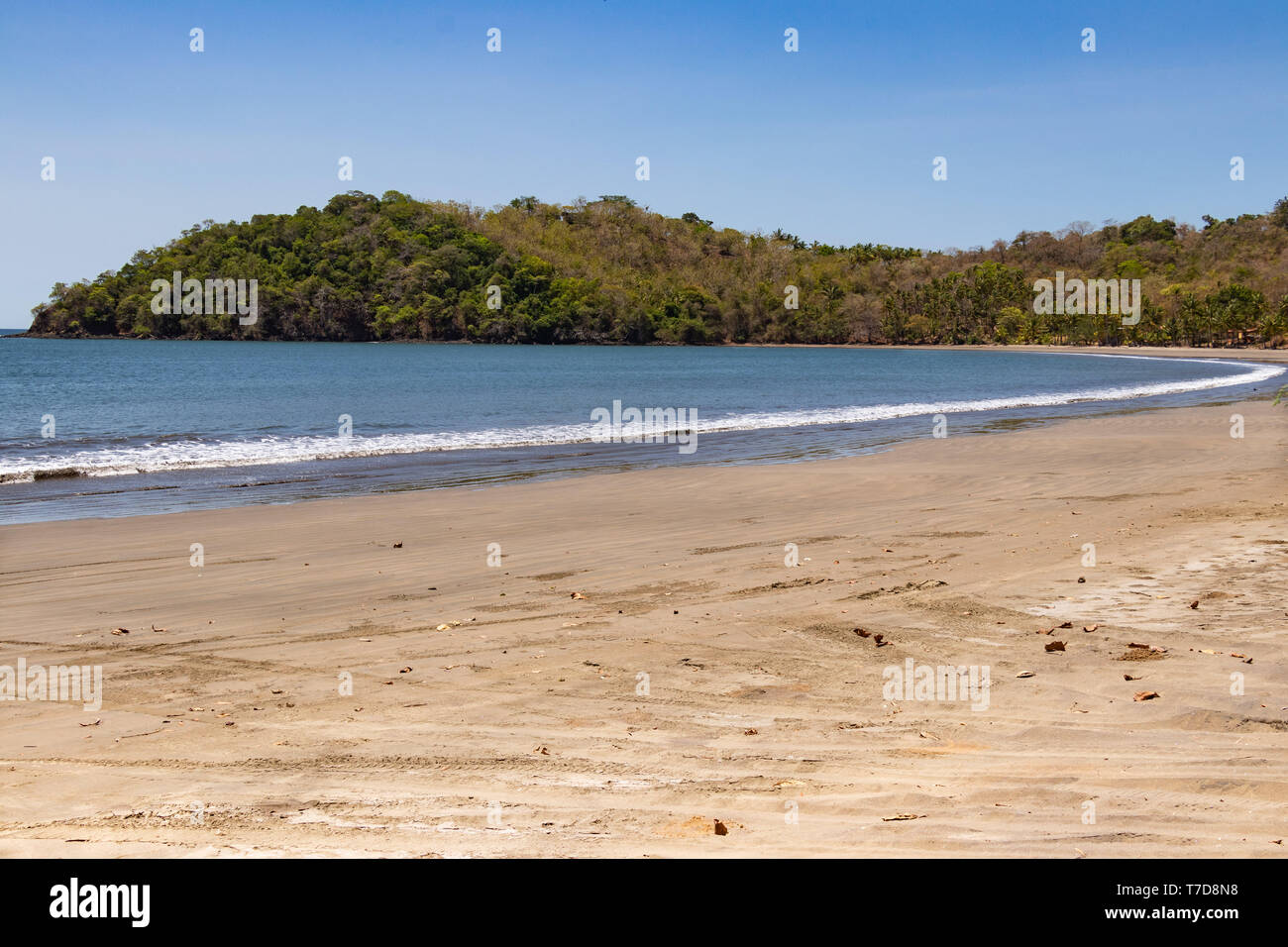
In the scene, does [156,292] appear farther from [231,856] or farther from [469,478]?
[231,856]

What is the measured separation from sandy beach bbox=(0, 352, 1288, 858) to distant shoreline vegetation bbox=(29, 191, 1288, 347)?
129333 millimetres

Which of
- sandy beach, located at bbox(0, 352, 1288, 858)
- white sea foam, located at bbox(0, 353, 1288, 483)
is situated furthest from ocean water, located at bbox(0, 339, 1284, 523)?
sandy beach, located at bbox(0, 352, 1288, 858)

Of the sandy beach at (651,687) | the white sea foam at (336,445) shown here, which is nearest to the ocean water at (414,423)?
the white sea foam at (336,445)

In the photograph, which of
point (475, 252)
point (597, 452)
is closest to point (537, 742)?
point (597, 452)

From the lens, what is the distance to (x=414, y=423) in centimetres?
2922

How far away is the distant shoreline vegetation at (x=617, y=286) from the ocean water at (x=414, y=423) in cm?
8944

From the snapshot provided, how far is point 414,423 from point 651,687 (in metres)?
24.4

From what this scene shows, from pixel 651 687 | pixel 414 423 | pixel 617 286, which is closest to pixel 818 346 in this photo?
pixel 617 286

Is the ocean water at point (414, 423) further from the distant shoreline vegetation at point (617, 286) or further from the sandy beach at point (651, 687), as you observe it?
the distant shoreline vegetation at point (617, 286)

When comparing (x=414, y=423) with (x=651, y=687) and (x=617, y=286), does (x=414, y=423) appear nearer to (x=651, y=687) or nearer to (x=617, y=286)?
(x=651, y=687)

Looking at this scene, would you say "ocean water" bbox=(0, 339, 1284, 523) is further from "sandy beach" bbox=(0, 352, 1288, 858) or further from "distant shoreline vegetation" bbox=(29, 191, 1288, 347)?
"distant shoreline vegetation" bbox=(29, 191, 1288, 347)

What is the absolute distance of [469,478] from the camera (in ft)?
57.6

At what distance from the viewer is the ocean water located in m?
17.2
